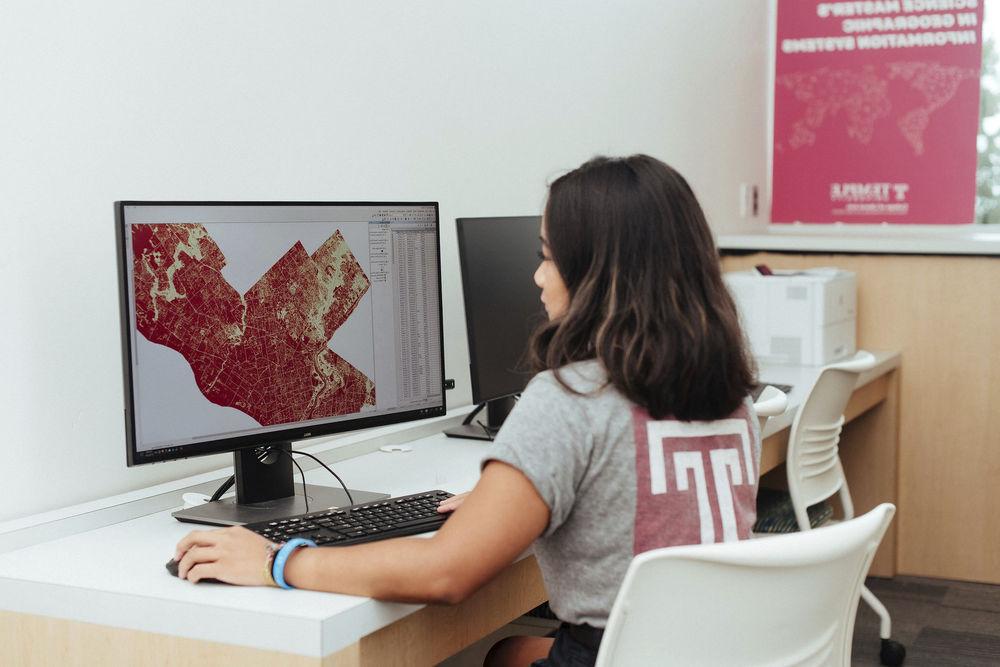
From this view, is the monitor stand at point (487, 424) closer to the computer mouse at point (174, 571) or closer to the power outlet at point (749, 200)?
the computer mouse at point (174, 571)

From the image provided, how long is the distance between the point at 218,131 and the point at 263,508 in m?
0.66

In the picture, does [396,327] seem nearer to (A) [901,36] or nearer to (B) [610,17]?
(B) [610,17]

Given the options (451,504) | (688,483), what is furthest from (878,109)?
(688,483)

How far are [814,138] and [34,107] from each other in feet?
10.9

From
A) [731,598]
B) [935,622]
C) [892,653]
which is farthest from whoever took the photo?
[935,622]

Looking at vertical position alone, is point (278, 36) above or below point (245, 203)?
above

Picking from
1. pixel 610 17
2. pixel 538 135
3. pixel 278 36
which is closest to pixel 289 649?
pixel 278 36

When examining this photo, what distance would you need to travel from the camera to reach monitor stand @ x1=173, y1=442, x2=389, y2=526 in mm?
1632

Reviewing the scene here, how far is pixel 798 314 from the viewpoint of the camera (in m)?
3.44

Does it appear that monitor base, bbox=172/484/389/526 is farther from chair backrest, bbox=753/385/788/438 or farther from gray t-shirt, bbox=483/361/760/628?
chair backrest, bbox=753/385/788/438

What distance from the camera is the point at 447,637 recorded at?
56.4 inches

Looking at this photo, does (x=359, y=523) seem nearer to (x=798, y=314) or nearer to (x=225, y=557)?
(x=225, y=557)

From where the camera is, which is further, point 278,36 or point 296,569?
point 278,36

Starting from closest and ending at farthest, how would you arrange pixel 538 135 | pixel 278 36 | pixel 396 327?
pixel 396 327 < pixel 278 36 < pixel 538 135
